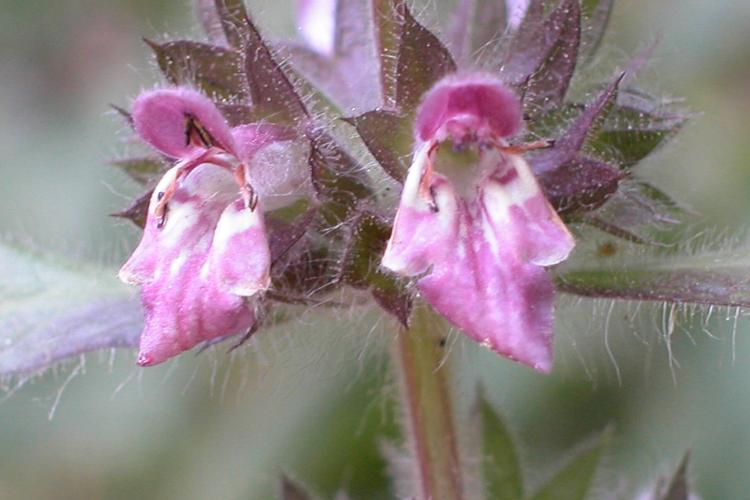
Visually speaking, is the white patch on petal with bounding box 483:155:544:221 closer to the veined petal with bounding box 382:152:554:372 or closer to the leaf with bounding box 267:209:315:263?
the veined petal with bounding box 382:152:554:372

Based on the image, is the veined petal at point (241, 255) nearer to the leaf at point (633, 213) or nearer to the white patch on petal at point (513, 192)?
the white patch on petal at point (513, 192)

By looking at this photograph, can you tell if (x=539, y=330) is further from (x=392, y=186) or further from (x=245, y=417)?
(x=245, y=417)

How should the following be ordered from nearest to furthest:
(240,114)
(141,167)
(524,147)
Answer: (524,147) < (240,114) < (141,167)

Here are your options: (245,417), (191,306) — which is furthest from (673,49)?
(191,306)

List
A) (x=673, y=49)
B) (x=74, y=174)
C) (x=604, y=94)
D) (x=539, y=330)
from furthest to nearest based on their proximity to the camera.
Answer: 1. (x=74, y=174)
2. (x=673, y=49)
3. (x=604, y=94)
4. (x=539, y=330)

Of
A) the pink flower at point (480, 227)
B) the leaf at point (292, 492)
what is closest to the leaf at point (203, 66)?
the pink flower at point (480, 227)

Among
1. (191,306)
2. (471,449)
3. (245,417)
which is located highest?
(191,306)

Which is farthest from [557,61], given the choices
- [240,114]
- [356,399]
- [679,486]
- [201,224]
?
[356,399]

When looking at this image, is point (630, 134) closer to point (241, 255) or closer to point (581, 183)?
point (581, 183)

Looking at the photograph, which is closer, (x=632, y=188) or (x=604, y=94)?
(x=604, y=94)
